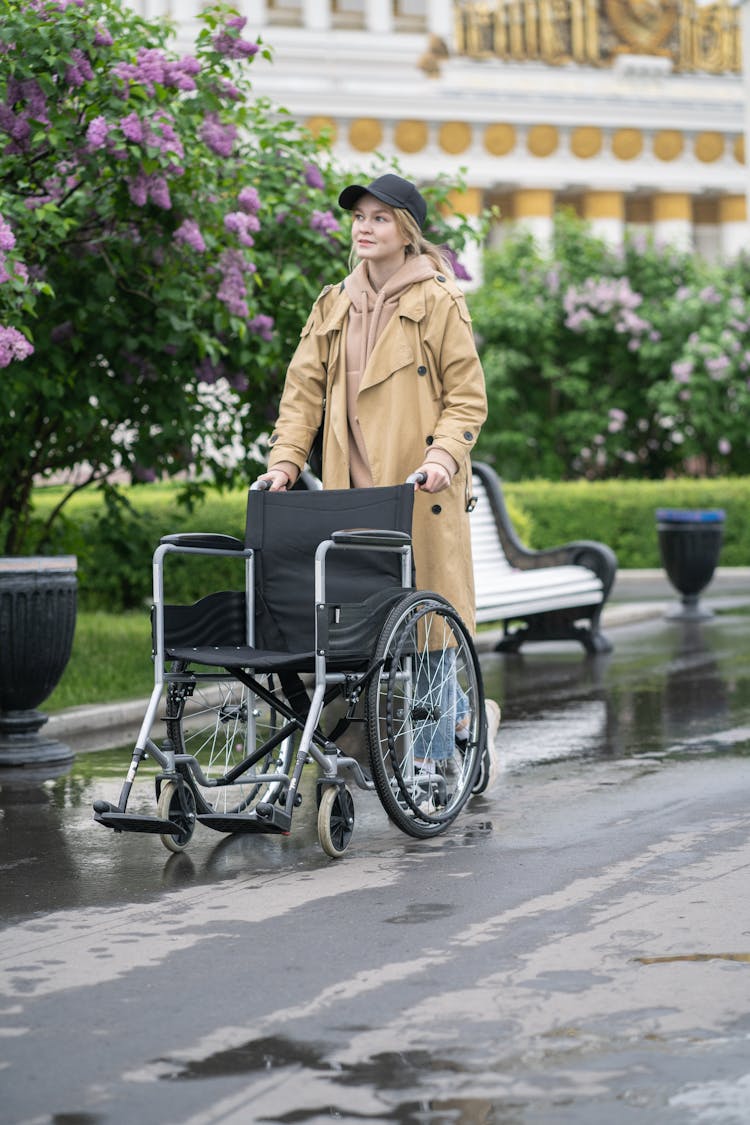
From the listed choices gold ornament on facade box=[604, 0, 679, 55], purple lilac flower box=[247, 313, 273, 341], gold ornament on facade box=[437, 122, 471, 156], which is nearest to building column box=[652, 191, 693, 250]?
gold ornament on facade box=[604, 0, 679, 55]

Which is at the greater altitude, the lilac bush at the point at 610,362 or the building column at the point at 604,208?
the building column at the point at 604,208

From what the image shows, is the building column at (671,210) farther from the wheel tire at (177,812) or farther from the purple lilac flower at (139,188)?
the wheel tire at (177,812)

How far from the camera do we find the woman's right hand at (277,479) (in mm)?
7008

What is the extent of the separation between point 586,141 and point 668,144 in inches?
112

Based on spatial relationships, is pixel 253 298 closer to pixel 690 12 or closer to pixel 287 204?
pixel 287 204

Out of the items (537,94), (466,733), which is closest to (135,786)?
(466,733)

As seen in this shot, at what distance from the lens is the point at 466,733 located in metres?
7.09

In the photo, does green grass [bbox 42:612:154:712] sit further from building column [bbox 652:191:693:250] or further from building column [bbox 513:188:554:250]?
building column [bbox 652:191:693:250]

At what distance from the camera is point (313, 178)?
12516 millimetres

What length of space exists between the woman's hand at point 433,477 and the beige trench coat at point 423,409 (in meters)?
0.22

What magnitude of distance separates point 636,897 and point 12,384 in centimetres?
608

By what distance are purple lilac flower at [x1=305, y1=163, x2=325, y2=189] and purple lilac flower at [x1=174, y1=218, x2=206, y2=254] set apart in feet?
7.11

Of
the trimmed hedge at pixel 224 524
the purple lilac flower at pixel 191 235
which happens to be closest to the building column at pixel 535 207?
the trimmed hedge at pixel 224 524

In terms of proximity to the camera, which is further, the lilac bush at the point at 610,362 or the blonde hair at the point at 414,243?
the lilac bush at the point at 610,362
